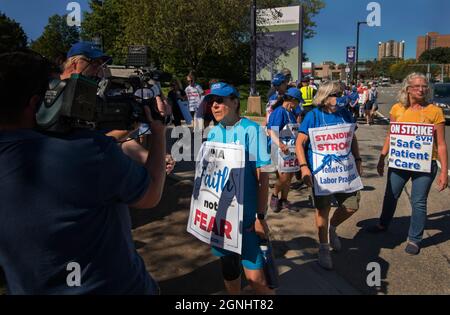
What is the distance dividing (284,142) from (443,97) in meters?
14.6

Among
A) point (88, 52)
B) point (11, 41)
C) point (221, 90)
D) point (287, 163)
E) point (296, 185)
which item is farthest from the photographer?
point (296, 185)

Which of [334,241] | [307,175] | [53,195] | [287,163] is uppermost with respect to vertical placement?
[53,195]

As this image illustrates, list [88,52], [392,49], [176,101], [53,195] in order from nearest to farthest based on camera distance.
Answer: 1. [53,195]
2. [88,52]
3. [176,101]
4. [392,49]

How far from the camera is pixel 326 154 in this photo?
374 cm

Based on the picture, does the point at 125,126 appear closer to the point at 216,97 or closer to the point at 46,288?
the point at 46,288

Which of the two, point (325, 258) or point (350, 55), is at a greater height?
point (350, 55)

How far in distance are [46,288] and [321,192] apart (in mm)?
2794

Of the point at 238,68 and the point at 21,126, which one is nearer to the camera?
the point at 21,126

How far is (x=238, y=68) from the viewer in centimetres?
3950

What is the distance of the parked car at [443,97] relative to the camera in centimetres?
1619

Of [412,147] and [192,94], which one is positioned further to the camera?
[192,94]

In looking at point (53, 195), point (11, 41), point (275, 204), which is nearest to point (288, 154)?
point (275, 204)

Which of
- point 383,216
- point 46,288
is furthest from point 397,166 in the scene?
point 46,288

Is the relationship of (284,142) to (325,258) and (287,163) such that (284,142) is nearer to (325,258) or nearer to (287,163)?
(287,163)
